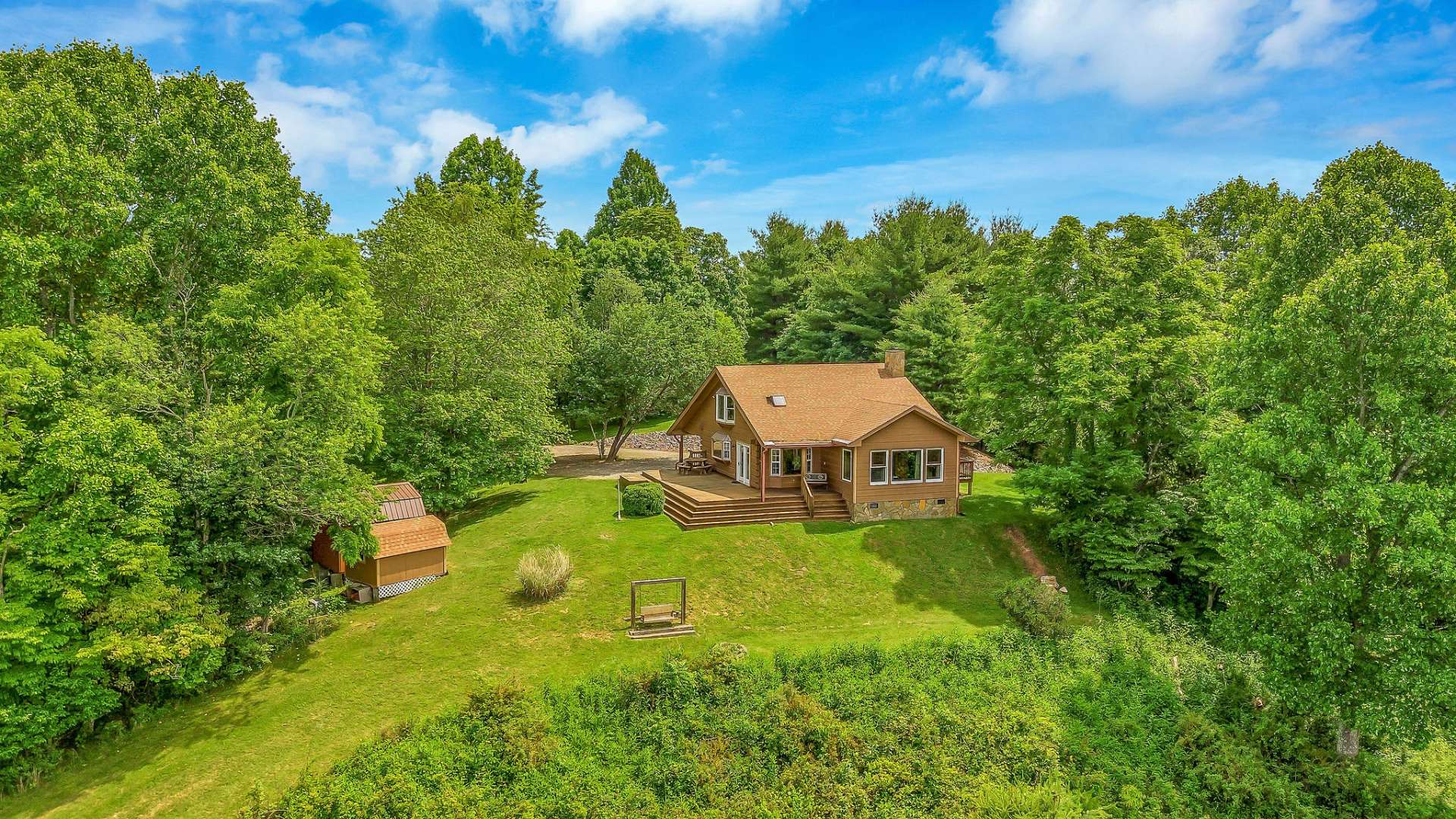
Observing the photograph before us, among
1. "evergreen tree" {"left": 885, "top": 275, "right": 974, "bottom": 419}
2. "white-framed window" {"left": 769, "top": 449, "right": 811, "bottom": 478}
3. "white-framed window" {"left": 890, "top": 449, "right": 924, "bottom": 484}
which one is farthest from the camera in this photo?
"evergreen tree" {"left": 885, "top": 275, "right": 974, "bottom": 419}

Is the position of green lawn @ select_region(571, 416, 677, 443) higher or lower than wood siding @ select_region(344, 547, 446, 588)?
higher

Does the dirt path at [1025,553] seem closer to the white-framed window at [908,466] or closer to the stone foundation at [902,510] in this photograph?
the stone foundation at [902,510]

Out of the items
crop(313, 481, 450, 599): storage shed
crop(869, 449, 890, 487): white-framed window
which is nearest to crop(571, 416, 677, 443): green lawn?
crop(869, 449, 890, 487): white-framed window

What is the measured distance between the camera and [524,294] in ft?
88.5

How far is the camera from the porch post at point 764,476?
76.0 ft

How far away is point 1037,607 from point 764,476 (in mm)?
9549

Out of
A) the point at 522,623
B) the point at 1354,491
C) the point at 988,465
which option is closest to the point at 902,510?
the point at 988,465

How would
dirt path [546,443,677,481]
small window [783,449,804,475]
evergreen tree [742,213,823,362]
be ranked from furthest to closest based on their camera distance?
evergreen tree [742,213,823,362] → dirt path [546,443,677,481] → small window [783,449,804,475]

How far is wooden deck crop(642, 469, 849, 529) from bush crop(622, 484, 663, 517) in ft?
1.33

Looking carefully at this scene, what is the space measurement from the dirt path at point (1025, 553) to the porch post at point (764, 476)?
8341 millimetres

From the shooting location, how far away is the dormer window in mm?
27078

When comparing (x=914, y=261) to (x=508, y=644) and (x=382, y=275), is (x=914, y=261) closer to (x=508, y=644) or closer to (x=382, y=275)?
(x=382, y=275)

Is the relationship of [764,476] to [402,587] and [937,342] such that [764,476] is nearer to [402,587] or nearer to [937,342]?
[402,587]

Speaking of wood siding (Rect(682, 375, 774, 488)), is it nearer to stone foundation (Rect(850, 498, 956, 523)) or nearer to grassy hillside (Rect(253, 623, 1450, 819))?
stone foundation (Rect(850, 498, 956, 523))
